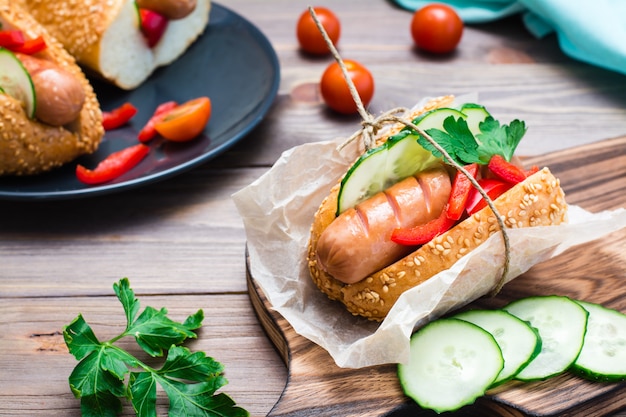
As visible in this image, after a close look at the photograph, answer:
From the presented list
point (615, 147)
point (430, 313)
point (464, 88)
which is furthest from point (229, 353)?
point (464, 88)

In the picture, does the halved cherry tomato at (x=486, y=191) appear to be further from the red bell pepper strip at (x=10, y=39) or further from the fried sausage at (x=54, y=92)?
the red bell pepper strip at (x=10, y=39)

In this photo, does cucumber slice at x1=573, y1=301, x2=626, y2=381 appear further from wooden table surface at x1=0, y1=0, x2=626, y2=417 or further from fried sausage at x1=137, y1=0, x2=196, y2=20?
fried sausage at x1=137, y1=0, x2=196, y2=20

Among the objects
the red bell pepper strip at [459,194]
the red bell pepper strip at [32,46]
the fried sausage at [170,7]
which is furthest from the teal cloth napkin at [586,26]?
the red bell pepper strip at [32,46]

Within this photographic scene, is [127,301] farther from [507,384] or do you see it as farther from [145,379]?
[507,384]

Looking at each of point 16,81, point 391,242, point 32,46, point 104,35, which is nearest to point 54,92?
point 16,81

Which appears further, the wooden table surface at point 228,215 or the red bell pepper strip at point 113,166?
the red bell pepper strip at point 113,166

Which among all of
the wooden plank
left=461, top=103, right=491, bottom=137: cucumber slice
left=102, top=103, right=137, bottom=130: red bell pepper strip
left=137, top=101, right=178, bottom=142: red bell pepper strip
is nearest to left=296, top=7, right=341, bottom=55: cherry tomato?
left=137, top=101, right=178, bottom=142: red bell pepper strip
